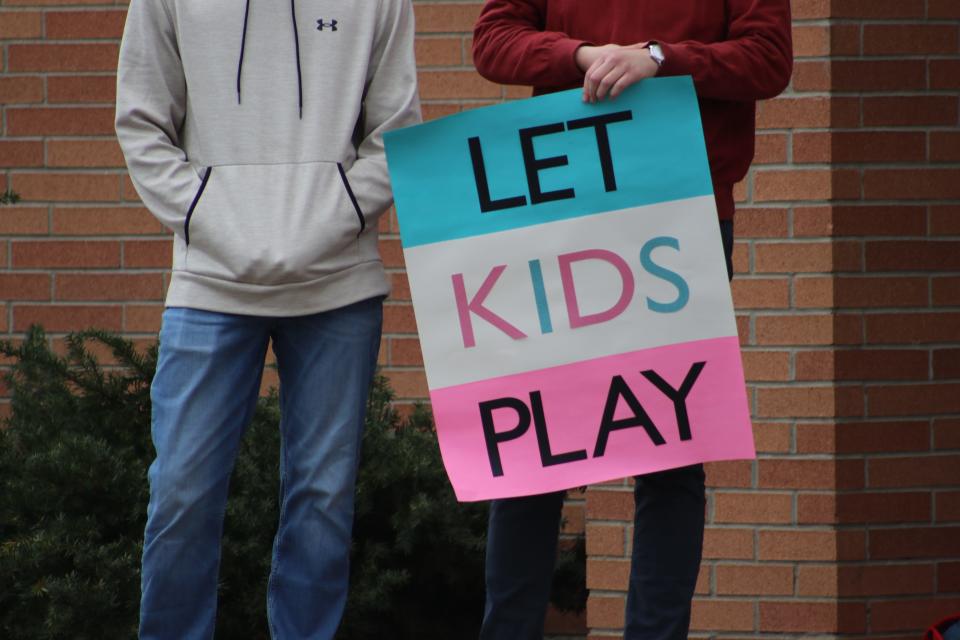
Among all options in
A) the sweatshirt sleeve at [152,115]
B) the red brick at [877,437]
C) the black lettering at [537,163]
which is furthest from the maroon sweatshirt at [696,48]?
the red brick at [877,437]

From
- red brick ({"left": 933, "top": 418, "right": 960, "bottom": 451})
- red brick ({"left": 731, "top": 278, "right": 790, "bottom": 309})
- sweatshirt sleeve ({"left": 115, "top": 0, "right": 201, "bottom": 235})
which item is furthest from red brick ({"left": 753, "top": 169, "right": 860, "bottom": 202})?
sweatshirt sleeve ({"left": 115, "top": 0, "right": 201, "bottom": 235})

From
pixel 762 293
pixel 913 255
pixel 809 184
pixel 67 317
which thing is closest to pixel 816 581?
pixel 762 293

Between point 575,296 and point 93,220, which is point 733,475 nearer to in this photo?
point 575,296

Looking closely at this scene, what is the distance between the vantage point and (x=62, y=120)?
16.3ft

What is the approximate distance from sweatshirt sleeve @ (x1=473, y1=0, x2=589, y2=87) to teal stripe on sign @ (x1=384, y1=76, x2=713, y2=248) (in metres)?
0.05

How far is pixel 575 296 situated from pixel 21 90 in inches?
108

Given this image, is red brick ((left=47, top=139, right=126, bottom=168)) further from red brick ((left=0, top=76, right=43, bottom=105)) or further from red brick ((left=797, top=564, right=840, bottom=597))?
red brick ((left=797, top=564, right=840, bottom=597))

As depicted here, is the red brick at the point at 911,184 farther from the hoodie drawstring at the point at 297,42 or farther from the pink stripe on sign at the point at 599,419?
the hoodie drawstring at the point at 297,42

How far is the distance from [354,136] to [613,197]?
2.09 feet

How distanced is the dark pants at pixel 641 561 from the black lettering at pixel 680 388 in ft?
0.42

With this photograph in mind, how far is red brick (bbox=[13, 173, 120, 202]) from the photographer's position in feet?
16.3

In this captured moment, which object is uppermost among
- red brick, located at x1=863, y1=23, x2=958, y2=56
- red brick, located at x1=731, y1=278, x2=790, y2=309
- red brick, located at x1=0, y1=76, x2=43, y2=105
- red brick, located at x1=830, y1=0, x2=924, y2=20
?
red brick, located at x1=830, y1=0, x2=924, y2=20

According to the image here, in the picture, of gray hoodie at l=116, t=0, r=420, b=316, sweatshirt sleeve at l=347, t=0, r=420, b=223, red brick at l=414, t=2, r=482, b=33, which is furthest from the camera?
red brick at l=414, t=2, r=482, b=33

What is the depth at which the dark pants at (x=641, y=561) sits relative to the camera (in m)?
3.03
